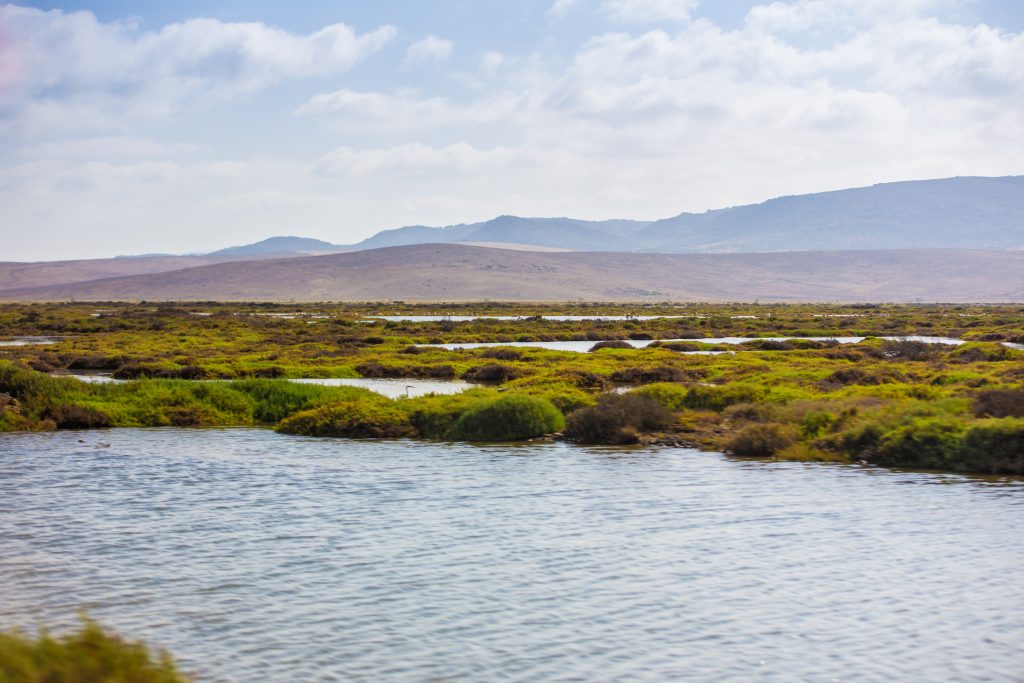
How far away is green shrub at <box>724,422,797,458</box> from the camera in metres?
23.9

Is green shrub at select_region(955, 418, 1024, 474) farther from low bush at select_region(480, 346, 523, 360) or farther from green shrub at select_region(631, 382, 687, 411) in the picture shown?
low bush at select_region(480, 346, 523, 360)

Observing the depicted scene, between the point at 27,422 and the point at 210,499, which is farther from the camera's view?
the point at 27,422

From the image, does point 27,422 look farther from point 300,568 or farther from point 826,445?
point 826,445

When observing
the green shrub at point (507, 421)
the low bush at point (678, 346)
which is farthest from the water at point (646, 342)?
the green shrub at point (507, 421)

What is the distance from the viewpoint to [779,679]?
10.9 m

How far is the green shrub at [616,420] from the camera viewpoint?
84.9ft

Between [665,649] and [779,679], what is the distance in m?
1.32

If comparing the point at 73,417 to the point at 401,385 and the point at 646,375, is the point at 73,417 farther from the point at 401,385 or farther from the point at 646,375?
the point at 646,375

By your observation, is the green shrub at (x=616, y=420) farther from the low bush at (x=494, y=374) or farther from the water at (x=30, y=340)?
the water at (x=30, y=340)

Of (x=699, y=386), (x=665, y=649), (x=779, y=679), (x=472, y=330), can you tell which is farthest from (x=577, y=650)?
(x=472, y=330)

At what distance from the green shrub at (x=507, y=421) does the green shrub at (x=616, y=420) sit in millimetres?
603

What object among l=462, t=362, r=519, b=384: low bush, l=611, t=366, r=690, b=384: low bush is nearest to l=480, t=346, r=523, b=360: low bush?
l=462, t=362, r=519, b=384: low bush

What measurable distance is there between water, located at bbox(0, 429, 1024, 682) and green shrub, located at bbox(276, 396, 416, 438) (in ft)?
15.3

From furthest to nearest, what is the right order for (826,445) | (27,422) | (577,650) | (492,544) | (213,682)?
(27,422) < (826,445) < (492,544) < (577,650) < (213,682)
